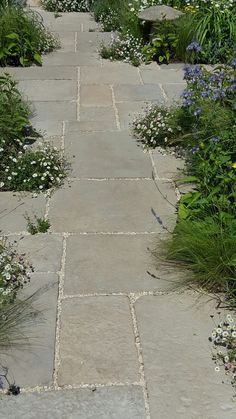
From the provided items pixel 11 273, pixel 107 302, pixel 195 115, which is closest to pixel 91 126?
pixel 195 115

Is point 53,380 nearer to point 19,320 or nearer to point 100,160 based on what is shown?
point 19,320

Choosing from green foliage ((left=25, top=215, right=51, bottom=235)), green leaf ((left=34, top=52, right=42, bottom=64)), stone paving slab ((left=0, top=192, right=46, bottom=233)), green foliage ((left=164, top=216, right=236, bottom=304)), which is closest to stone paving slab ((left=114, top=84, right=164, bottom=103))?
green leaf ((left=34, top=52, right=42, bottom=64))

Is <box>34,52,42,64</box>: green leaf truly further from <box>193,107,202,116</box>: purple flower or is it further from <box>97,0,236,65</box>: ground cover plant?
<box>193,107,202,116</box>: purple flower

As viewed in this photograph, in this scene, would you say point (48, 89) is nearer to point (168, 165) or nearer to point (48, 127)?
point (48, 127)

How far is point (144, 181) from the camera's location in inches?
163

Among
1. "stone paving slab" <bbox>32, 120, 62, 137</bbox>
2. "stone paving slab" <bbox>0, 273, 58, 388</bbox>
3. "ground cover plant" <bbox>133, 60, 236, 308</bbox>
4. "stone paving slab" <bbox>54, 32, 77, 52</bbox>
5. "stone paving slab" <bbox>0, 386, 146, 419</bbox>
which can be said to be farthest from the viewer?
"stone paving slab" <bbox>54, 32, 77, 52</bbox>

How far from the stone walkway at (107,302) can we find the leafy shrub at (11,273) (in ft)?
0.23

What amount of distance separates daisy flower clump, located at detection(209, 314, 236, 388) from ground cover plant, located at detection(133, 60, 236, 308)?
0.18m

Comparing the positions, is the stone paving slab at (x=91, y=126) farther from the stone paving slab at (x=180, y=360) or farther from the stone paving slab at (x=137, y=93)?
the stone paving slab at (x=180, y=360)

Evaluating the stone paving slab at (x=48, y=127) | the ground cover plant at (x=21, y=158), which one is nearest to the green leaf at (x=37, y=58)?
the stone paving slab at (x=48, y=127)

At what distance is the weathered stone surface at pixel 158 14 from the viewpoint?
6.61 metres

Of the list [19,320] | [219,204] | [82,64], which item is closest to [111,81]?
[82,64]

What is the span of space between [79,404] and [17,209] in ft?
5.54

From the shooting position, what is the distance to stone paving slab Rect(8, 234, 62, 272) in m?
3.23
